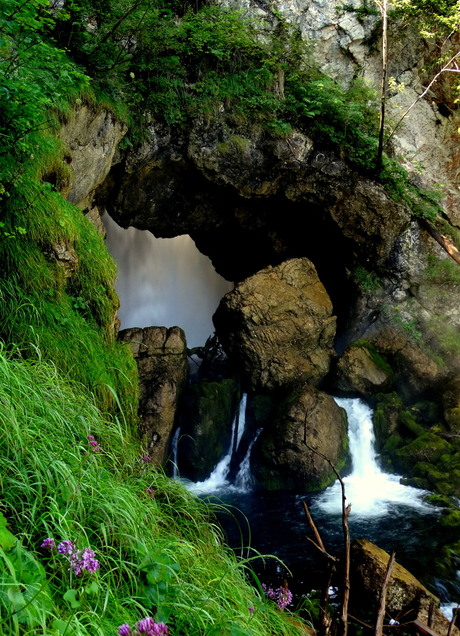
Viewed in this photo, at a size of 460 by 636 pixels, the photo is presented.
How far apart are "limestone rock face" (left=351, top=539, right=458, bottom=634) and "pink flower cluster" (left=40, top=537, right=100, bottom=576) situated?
336 centimetres

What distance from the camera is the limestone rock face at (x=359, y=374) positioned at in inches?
412

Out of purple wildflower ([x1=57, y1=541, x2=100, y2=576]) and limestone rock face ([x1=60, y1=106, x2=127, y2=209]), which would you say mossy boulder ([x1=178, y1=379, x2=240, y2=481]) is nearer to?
limestone rock face ([x1=60, y1=106, x2=127, y2=209])

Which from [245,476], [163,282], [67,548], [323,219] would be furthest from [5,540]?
[163,282]

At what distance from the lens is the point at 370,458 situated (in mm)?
9727

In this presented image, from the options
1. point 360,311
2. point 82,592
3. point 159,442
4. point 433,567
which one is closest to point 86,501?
point 82,592

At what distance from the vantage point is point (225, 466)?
949 cm

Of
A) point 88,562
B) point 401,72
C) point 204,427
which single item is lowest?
point 204,427

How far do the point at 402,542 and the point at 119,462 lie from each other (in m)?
5.04

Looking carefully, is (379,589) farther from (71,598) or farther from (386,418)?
Result: (386,418)

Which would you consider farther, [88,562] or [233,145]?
[233,145]

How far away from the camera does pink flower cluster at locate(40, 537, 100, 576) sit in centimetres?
172

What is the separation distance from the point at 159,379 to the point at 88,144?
4.35 meters

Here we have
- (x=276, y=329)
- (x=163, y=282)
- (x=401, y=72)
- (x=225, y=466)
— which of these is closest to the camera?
(x=225, y=466)

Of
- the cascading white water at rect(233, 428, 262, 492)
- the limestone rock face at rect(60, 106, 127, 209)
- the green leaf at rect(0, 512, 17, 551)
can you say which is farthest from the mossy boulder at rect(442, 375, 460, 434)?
the green leaf at rect(0, 512, 17, 551)
